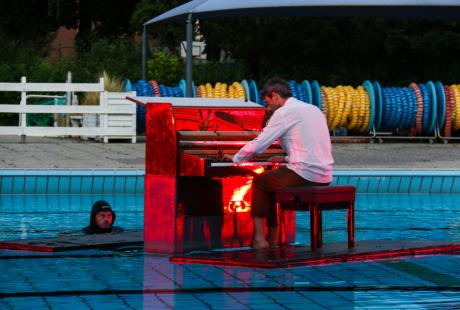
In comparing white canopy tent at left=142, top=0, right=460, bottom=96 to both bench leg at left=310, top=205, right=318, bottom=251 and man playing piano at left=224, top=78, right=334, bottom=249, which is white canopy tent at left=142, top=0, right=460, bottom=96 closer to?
man playing piano at left=224, top=78, right=334, bottom=249

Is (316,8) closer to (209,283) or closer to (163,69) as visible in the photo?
(209,283)

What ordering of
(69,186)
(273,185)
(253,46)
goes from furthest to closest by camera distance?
(253,46) < (69,186) < (273,185)

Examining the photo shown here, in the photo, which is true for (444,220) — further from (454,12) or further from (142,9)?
(142,9)

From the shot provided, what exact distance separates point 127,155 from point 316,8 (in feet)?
11.5

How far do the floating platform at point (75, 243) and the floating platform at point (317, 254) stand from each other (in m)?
0.80

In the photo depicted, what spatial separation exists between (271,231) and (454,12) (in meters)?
8.99

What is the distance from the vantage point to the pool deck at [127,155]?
16.6 metres

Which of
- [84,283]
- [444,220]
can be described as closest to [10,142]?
[444,220]

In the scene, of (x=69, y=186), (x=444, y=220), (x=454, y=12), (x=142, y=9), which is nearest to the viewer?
(x=444, y=220)

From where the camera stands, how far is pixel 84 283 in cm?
755

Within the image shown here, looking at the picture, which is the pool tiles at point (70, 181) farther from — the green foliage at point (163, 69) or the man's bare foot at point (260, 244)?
the green foliage at point (163, 69)

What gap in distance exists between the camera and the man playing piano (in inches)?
353

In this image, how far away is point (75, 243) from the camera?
376 inches

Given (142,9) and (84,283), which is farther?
(142,9)
